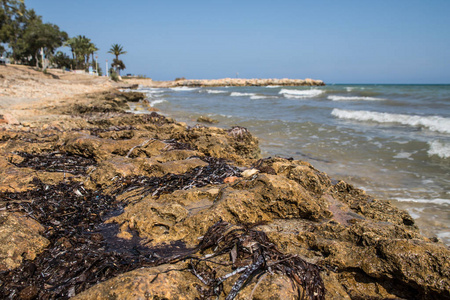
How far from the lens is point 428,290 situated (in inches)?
70.5

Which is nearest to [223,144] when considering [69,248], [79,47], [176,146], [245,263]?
[176,146]

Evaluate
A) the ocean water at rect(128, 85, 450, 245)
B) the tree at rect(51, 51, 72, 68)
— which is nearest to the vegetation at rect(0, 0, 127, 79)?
the tree at rect(51, 51, 72, 68)

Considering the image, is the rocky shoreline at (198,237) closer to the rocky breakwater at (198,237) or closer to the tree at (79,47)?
the rocky breakwater at (198,237)

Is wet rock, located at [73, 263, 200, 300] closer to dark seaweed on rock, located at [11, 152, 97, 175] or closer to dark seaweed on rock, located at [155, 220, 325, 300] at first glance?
dark seaweed on rock, located at [155, 220, 325, 300]

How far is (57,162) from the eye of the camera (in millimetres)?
4301

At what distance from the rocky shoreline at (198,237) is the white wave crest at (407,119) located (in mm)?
9795

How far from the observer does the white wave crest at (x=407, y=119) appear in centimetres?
1110

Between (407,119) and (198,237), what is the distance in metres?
13.8

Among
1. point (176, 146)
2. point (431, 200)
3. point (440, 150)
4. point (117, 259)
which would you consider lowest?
point (431, 200)

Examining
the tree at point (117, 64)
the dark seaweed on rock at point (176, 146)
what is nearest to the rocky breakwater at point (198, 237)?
the dark seaweed on rock at point (176, 146)

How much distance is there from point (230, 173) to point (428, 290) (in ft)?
8.18

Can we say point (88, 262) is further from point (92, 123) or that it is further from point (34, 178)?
point (92, 123)

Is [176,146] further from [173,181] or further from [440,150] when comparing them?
[440,150]

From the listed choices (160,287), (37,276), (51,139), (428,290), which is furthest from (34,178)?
(428,290)
